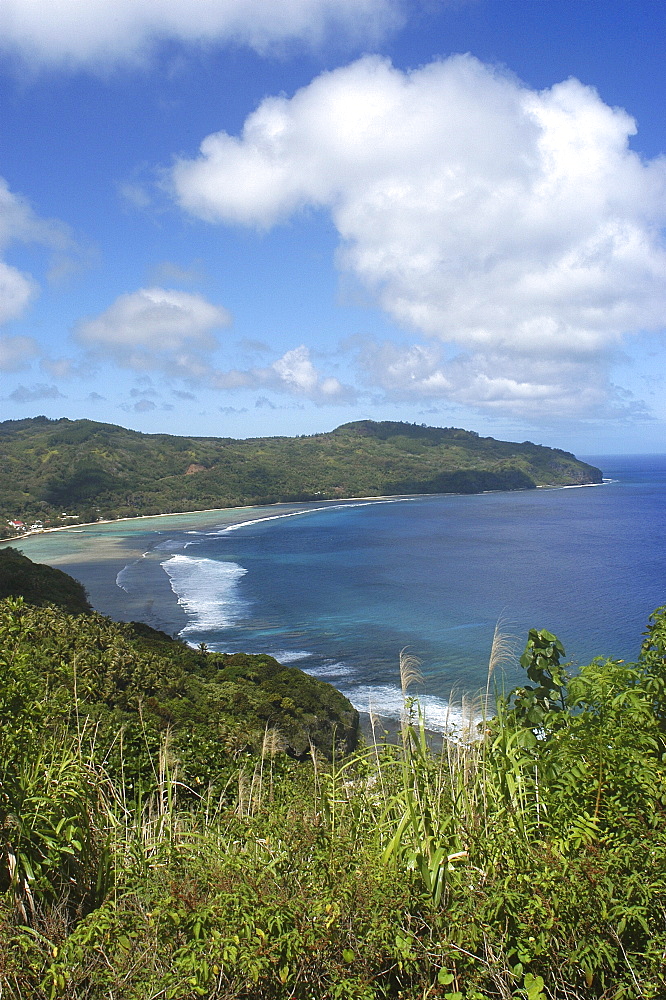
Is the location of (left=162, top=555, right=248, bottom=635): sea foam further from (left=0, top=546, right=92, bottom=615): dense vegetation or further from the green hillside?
the green hillside

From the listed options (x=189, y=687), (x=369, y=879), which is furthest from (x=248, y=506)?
(x=369, y=879)

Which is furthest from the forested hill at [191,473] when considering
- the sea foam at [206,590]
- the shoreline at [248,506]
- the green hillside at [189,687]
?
the green hillside at [189,687]

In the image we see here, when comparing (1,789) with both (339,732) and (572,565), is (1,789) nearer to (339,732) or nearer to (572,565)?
(339,732)

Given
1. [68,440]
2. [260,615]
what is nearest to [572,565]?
[260,615]

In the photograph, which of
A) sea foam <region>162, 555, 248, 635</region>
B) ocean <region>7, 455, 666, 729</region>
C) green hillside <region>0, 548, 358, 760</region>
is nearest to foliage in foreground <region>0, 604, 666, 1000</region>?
ocean <region>7, 455, 666, 729</region>

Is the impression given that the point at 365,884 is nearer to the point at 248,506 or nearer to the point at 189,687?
the point at 189,687

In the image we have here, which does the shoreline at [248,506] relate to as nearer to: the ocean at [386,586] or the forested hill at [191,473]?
the forested hill at [191,473]
